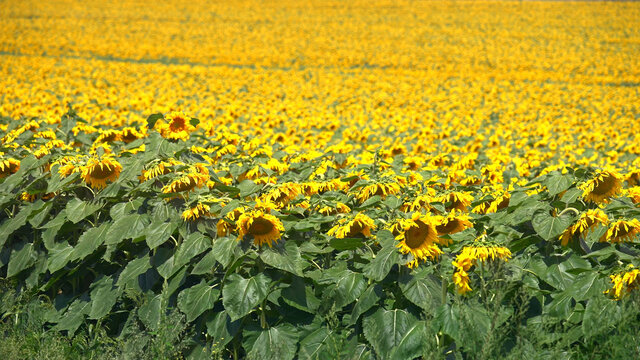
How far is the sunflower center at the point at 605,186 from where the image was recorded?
3660mm

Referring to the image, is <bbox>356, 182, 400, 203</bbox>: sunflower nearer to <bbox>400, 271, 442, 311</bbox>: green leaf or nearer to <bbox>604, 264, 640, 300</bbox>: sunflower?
<bbox>400, 271, 442, 311</bbox>: green leaf

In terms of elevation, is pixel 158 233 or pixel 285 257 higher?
pixel 285 257

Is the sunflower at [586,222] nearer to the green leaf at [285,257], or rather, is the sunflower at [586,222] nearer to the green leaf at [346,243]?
the green leaf at [346,243]

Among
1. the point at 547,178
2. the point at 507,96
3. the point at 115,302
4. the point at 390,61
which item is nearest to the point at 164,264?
the point at 115,302

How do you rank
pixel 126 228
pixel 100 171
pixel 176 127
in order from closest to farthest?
pixel 126 228, pixel 100 171, pixel 176 127

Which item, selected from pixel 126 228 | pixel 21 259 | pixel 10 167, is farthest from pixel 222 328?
pixel 10 167

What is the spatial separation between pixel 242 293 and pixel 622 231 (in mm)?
2287

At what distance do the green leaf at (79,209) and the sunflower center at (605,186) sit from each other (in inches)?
136

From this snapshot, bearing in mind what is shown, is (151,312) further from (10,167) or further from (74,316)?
(10,167)

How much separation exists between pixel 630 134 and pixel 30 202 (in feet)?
47.3

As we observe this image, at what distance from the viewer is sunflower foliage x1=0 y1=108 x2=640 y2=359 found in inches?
124

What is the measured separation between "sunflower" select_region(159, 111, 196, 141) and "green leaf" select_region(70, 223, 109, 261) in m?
1.05

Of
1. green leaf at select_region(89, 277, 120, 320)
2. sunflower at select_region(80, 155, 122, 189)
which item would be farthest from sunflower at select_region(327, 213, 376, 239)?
sunflower at select_region(80, 155, 122, 189)

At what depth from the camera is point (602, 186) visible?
370 cm
